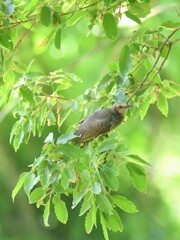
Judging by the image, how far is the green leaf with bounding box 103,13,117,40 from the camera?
1968mm

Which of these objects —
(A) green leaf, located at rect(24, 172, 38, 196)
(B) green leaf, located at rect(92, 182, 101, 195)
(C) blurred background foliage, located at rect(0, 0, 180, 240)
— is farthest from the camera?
(C) blurred background foliage, located at rect(0, 0, 180, 240)

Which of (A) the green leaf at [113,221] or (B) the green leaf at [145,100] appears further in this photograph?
(B) the green leaf at [145,100]

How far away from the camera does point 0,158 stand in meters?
6.37

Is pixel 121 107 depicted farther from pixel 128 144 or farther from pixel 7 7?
pixel 128 144

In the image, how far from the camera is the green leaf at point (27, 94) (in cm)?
204

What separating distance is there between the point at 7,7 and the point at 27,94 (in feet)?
0.90

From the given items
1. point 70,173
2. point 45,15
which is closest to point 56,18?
point 45,15

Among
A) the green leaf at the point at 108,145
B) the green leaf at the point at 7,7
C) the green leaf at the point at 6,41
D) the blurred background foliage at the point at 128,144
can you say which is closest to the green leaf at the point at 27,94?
the green leaf at the point at 6,41

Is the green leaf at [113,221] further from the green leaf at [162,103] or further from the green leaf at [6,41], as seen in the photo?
the green leaf at [6,41]

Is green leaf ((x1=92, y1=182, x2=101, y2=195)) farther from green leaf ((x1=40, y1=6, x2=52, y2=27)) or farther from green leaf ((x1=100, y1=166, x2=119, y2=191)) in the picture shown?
green leaf ((x1=40, y1=6, x2=52, y2=27))

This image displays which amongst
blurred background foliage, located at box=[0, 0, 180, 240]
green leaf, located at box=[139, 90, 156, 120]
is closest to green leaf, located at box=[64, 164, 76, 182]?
green leaf, located at box=[139, 90, 156, 120]

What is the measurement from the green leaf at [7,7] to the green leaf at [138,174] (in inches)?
19.0

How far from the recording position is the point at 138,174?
1823 mm

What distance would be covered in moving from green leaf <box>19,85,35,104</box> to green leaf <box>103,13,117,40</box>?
27 cm
